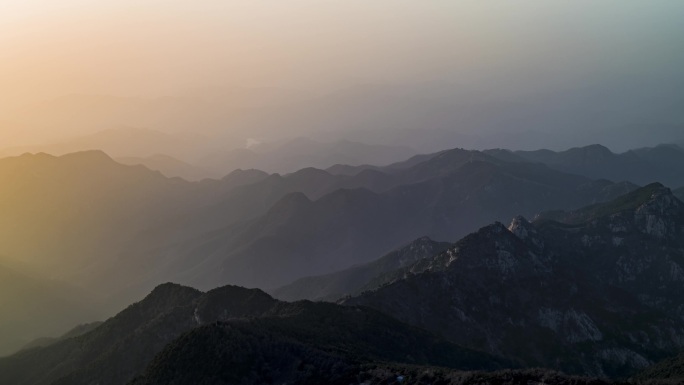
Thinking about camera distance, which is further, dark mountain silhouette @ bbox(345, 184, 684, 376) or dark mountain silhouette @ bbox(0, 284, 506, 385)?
dark mountain silhouette @ bbox(345, 184, 684, 376)

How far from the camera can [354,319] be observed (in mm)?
125688

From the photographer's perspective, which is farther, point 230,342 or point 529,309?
point 529,309

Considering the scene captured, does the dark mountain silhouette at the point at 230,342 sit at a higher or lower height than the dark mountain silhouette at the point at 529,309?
higher

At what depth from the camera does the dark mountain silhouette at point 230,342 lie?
9000cm

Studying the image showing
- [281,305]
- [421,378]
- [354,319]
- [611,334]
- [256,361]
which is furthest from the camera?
[611,334]

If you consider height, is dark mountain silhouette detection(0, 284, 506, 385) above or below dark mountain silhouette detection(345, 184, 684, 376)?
above

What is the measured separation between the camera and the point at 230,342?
91125 millimetres

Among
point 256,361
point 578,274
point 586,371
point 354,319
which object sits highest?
point 256,361

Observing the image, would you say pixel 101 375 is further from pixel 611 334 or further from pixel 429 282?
pixel 611 334

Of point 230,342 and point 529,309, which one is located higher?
point 230,342

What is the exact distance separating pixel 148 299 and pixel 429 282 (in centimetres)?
8260

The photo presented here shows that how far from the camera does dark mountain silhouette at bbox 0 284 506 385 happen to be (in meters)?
90.0

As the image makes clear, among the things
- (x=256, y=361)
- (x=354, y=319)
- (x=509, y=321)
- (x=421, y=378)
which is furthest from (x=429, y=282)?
(x=421, y=378)

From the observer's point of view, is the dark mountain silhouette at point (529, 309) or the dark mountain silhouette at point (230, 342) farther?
the dark mountain silhouette at point (529, 309)
